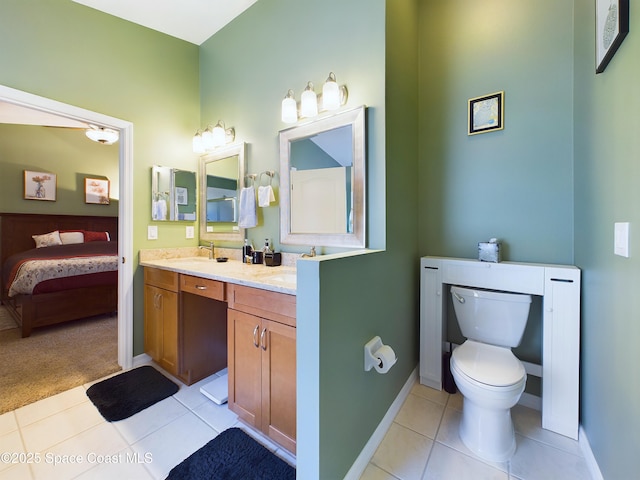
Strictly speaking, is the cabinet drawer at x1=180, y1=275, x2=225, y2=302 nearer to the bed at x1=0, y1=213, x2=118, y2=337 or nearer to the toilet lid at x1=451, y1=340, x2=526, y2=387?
the toilet lid at x1=451, y1=340, x2=526, y2=387

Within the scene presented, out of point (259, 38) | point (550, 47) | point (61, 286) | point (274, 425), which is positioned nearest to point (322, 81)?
point (259, 38)

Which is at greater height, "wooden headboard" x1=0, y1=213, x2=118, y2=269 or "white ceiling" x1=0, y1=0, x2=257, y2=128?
"white ceiling" x1=0, y1=0, x2=257, y2=128

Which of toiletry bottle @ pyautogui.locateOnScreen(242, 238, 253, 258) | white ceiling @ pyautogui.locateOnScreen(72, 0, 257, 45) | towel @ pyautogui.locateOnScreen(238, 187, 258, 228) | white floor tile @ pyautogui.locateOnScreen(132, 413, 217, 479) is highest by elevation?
white ceiling @ pyautogui.locateOnScreen(72, 0, 257, 45)

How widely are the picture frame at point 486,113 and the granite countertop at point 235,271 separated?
62.3 inches

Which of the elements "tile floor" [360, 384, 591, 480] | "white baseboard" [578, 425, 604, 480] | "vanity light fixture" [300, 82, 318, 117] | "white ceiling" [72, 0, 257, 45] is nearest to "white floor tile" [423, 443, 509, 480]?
"tile floor" [360, 384, 591, 480]

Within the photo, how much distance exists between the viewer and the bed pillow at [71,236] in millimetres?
4188

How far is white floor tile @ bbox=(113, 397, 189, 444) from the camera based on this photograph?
1429 mm

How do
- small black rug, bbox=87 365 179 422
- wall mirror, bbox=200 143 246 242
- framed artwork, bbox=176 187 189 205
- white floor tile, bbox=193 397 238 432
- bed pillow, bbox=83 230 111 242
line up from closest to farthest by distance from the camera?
white floor tile, bbox=193 397 238 432 → small black rug, bbox=87 365 179 422 → wall mirror, bbox=200 143 246 242 → framed artwork, bbox=176 187 189 205 → bed pillow, bbox=83 230 111 242

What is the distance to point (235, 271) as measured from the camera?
1.67m

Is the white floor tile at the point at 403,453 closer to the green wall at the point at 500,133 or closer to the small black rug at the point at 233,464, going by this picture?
the small black rug at the point at 233,464

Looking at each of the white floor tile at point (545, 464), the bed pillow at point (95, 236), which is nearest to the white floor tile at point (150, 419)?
the white floor tile at point (545, 464)

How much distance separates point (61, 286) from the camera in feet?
9.25

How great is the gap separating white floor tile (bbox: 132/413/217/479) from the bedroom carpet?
3.18ft

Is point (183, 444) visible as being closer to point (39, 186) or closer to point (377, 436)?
point (377, 436)
